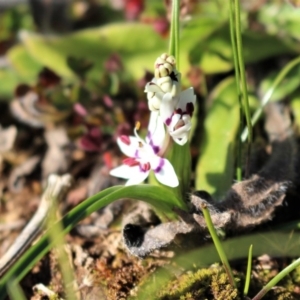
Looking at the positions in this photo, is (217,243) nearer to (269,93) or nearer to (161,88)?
(161,88)

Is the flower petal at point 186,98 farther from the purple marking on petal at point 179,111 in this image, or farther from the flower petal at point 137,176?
the flower petal at point 137,176

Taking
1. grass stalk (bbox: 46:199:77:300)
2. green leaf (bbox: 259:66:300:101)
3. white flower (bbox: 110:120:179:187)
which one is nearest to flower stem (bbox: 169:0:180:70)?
white flower (bbox: 110:120:179:187)

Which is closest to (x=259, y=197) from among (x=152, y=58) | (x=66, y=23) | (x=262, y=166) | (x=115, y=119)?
(x=262, y=166)

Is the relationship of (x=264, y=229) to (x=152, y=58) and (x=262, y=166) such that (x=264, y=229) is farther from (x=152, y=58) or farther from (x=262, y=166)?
(x=152, y=58)

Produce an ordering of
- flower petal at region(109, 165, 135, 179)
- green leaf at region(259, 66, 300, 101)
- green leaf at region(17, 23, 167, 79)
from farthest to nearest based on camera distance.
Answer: green leaf at region(17, 23, 167, 79), green leaf at region(259, 66, 300, 101), flower petal at region(109, 165, 135, 179)

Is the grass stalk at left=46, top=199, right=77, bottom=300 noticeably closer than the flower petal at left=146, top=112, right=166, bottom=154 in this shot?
Yes

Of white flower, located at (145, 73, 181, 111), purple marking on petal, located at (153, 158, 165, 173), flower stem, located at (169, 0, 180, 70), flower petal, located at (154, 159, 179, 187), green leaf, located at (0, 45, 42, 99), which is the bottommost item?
flower petal, located at (154, 159, 179, 187)

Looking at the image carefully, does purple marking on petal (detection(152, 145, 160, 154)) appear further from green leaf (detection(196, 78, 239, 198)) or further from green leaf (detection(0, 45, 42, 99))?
green leaf (detection(0, 45, 42, 99))
